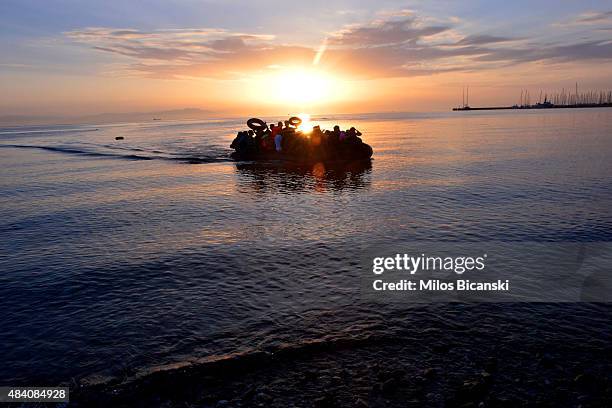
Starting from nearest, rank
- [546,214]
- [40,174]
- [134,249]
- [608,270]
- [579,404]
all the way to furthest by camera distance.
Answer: [579,404], [608,270], [134,249], [546,214], [40,174]

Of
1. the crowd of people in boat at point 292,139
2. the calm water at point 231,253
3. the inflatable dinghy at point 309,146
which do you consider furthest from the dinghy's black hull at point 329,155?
the calm water at point 231,253

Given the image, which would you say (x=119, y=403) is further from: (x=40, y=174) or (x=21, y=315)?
(x=40, y=174)

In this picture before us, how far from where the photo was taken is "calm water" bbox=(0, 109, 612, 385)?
9578 mm

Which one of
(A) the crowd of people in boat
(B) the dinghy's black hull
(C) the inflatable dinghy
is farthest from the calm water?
(A) the crowd of people in boat

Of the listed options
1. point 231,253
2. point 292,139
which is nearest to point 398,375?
point 231,253

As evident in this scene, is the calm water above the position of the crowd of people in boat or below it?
below

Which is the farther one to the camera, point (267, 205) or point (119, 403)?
point (267, 205)

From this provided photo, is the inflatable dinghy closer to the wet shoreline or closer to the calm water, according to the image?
the calm water

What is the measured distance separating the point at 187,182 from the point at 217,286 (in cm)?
2317

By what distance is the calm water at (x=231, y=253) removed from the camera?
9.58 m

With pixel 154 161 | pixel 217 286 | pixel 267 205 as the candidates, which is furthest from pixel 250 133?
pixel 217 286

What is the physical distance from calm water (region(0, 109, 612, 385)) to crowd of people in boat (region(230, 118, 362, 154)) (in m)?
11.1

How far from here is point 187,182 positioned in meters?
34.1

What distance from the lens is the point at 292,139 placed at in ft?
155
